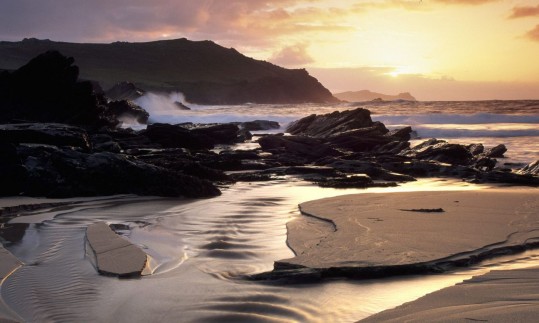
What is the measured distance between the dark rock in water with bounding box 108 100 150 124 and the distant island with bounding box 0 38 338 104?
226ft

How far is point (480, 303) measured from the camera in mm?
3941

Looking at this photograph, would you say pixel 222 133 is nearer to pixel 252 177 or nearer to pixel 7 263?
pixel 252 177

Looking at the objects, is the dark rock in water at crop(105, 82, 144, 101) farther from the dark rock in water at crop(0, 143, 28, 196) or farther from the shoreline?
the shoreline

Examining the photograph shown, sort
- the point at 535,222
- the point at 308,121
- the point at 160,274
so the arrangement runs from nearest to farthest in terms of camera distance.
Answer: the point at 160,274
the point at 535,222
the point at 308,121

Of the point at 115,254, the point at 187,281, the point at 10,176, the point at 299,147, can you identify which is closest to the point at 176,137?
the point at 299,147

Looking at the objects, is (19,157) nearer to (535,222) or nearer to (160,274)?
(160,274)

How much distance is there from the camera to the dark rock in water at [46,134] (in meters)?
12.0

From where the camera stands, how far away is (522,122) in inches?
1403

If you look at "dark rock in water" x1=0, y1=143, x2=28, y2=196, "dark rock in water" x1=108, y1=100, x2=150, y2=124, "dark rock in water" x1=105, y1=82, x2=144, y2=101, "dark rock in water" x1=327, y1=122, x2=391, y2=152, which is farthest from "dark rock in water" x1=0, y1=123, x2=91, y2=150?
"dark rock in water" x1=105, y1=82, x2=144, y2=101

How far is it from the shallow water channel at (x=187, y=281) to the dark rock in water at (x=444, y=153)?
10061 millimetres

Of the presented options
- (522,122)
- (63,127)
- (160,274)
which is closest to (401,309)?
(160,274)

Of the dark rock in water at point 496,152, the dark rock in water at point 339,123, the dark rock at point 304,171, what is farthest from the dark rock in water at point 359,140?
the dark rock at point 304,171

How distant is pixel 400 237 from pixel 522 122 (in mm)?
32566

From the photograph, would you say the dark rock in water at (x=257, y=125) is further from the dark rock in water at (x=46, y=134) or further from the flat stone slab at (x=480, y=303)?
the flat stone slab at (x=480, y=303)
